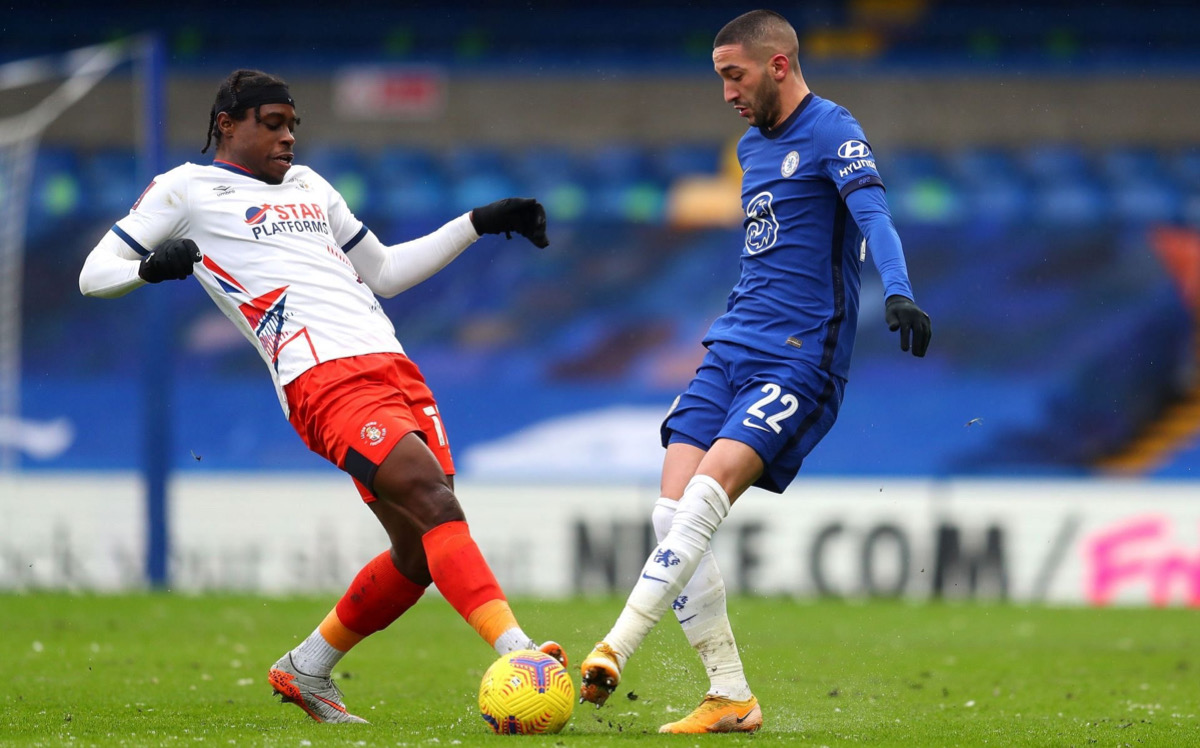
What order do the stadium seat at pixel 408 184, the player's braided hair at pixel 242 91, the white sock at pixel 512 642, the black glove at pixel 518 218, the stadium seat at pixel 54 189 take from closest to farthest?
the white sock at pixel 512 642
the player's braided hair at pixel 242 91
the black glove at pixel 518 218
the stadium seat at pixel 408 184
the stadium seat at pixel 54 189

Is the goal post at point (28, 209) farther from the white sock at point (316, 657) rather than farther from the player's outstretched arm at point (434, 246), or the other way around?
the white sock at point (316, 657)

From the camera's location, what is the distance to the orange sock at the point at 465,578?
4.72 metres

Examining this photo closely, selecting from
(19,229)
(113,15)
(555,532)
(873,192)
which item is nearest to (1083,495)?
(555,532)

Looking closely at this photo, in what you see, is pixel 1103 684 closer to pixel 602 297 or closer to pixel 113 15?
pixel 602 297

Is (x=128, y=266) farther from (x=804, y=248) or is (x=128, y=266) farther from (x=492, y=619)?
(x=804, y=248)

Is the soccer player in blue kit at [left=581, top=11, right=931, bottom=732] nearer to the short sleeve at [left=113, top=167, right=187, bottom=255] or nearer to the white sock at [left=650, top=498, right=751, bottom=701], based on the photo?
the white sock at [left=650, top=498, right=751, bottom=701]

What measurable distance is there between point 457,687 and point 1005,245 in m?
12.2

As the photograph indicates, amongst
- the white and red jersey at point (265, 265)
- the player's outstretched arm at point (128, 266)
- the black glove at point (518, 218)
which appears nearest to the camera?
the player's outstretched arm at point (128, 266)

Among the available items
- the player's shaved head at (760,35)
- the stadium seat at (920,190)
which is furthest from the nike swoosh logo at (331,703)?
the stadium seat at (920,190)

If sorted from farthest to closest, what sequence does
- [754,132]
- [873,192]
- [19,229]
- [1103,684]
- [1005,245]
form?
[1005,245], [19,229], [1103,684], [754,132], [873,192]

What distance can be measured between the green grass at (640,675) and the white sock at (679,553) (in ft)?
1.30

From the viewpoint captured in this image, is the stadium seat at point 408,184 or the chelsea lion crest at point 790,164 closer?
the chelsea lion crest at point 790,164

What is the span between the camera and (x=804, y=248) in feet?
17.0

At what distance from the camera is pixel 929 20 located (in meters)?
17.5
